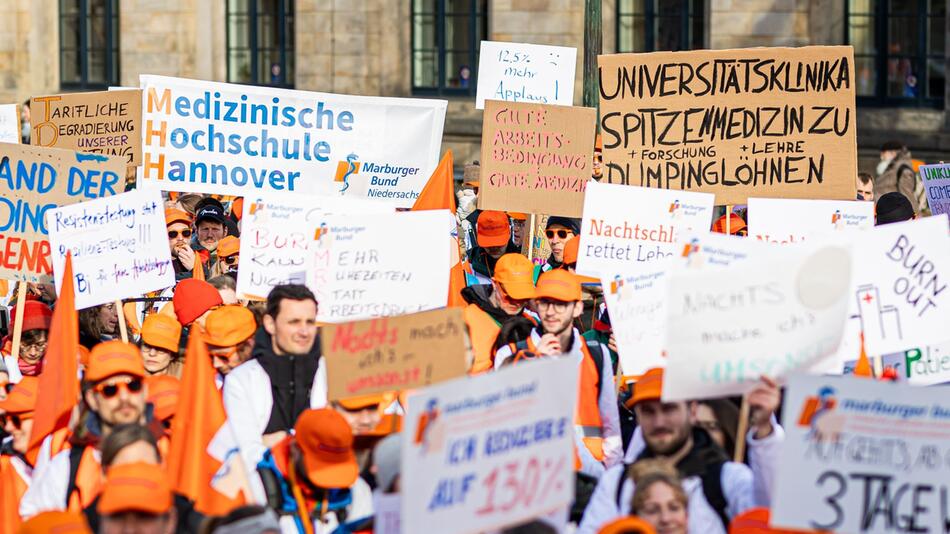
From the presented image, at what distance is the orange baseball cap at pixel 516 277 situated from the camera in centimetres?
872

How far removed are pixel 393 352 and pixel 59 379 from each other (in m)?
1.30

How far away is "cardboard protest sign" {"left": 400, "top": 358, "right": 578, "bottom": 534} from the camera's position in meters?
5.41

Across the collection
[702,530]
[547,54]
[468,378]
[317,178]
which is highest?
[547,54]

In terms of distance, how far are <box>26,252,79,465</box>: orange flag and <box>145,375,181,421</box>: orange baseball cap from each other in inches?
14.3

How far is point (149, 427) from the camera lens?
656 cm

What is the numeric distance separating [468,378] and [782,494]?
41.7 inches

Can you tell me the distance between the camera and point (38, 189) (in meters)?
9.55

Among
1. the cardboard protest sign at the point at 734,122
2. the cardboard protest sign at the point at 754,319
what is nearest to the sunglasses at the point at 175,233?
the cardboard protest sign at the point at 734,122

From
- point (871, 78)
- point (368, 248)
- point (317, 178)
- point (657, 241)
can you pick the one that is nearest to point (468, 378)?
point (368, 248)

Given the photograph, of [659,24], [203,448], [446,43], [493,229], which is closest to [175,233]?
[493,229]

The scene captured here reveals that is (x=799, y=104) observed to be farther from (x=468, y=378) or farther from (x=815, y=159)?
(x=468, y=378)

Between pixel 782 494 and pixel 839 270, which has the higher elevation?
pixel 839 270

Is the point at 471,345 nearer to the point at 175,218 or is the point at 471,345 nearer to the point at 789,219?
the point at 789,219

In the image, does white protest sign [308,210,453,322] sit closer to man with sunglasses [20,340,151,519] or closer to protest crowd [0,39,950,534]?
protest crowd [0,39,950,534]
